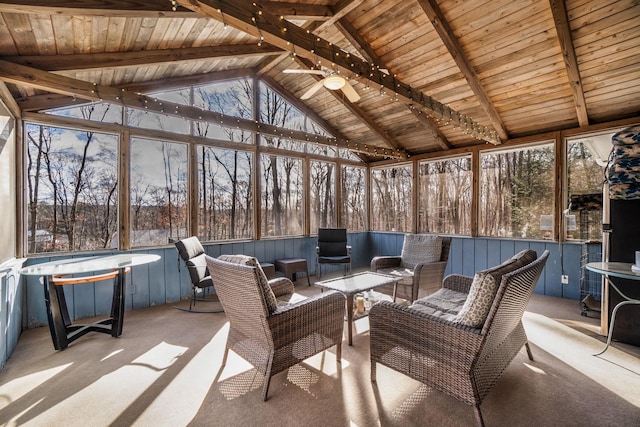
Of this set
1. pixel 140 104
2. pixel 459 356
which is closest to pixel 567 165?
pixel 459 356

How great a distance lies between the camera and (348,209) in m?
6.99

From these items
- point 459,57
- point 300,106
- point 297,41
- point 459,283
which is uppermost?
point 300,106

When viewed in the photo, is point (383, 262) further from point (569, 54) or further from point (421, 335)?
point (569, 54)

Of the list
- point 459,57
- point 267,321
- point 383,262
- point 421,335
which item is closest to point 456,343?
point 421,335

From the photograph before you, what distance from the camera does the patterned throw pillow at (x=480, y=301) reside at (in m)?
1.76

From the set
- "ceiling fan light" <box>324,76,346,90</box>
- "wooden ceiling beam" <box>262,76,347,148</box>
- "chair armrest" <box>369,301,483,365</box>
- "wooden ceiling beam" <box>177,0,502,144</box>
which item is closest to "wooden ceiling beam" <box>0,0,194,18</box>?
"wooden ceiling beam" <box>177,0,502,144</box>

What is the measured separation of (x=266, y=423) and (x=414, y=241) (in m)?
3.34

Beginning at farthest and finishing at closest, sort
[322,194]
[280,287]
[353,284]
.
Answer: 1. [322,194]
2. [353,284]
3. [280,287]

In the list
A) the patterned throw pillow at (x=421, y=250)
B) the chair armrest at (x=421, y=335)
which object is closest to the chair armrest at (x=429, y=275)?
the patterned throw pillow at (x=421, y=250)

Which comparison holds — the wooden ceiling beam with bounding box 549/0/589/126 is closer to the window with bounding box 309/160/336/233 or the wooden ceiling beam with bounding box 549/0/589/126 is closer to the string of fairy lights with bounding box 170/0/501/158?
the string of fairy lights with bounding box 170/0/501/158

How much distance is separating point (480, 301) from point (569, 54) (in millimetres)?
3386

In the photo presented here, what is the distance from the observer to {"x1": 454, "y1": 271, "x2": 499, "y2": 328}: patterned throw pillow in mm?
1757

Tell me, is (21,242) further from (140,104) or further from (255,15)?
(255,15)

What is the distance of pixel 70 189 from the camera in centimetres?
379
